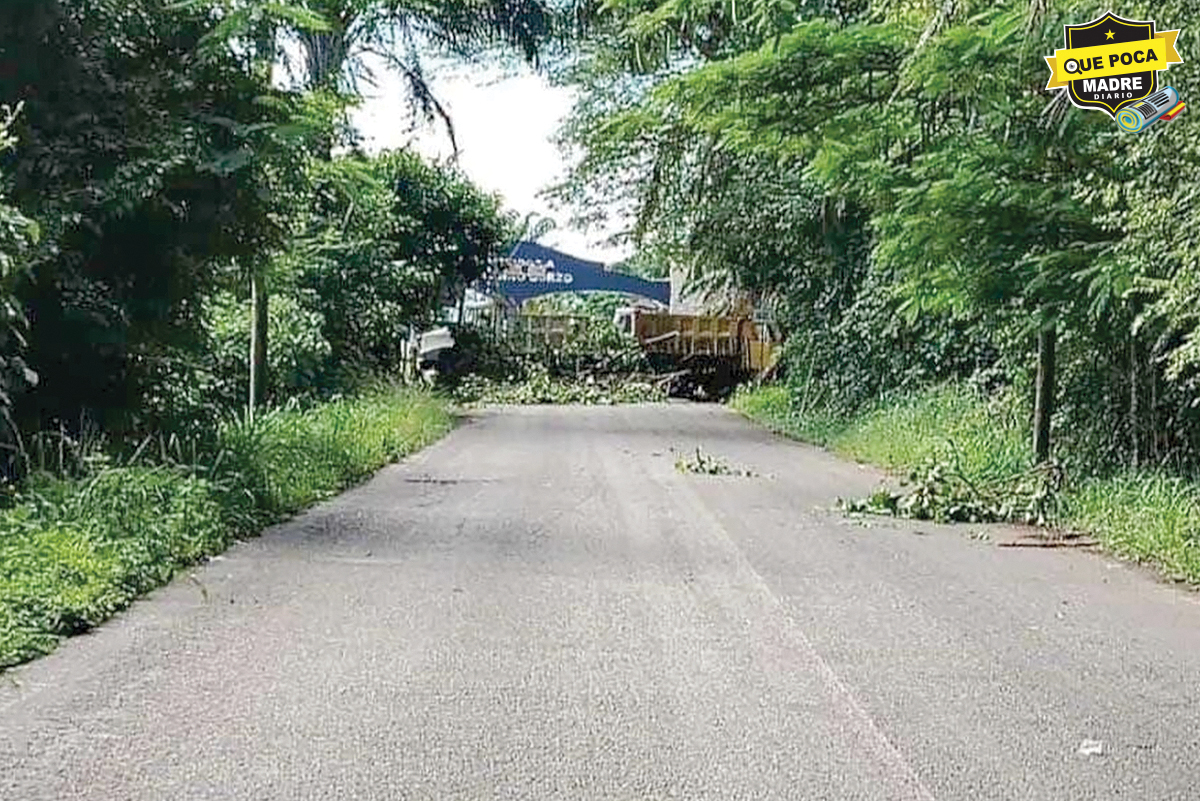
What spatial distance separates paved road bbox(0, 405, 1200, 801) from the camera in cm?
467

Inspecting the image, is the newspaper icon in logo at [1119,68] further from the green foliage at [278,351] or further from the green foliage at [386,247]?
the green foliage at [278,351]

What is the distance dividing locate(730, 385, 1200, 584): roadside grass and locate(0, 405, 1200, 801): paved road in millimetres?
423

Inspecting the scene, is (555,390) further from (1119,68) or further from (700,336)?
(1119,68)

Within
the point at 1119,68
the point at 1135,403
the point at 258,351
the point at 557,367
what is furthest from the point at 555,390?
the point at 1119,68

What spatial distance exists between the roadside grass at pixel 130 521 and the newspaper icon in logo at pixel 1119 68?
6.06 m

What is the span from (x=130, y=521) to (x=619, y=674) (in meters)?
3.48

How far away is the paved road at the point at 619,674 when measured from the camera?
467 cm

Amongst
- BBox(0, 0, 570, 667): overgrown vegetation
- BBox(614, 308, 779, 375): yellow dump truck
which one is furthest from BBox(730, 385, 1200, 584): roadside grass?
BBox(614, 308, 779, 375): yellow dump truck

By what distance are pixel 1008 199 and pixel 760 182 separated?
13.1 metres

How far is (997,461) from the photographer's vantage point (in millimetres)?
13680

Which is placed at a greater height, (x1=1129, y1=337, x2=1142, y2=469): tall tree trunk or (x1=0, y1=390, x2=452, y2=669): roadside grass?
(x1=1129, y1=337, x2=1142, y2=469): tall tree trunk

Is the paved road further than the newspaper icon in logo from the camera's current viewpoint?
No

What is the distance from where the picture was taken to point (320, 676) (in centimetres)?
587

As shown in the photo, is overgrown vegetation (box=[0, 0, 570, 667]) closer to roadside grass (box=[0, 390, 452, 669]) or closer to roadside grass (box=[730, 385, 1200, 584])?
roadside grass (box=[0, 390, 452, 669])
